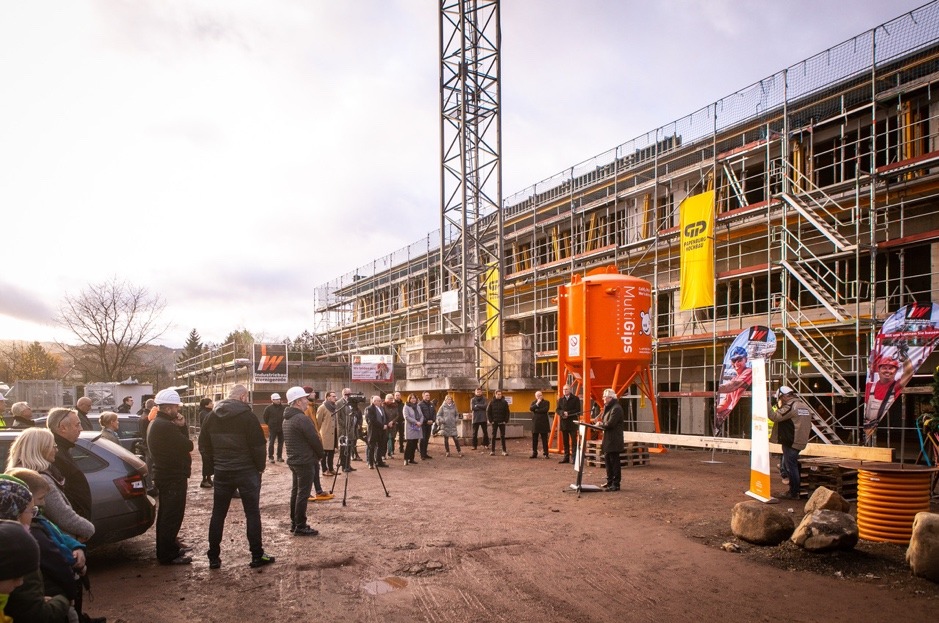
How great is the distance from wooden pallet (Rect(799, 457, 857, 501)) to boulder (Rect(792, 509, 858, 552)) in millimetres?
3312

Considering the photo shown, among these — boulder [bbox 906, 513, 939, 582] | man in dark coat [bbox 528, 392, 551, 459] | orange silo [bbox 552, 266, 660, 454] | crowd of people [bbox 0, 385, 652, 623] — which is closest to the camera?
crowd of people [bbox 0, 385, 652, 623]

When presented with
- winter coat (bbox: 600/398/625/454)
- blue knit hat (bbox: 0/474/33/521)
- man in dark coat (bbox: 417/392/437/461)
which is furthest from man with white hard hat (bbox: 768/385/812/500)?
blue knit hat (bbox: 0/474/33/521)

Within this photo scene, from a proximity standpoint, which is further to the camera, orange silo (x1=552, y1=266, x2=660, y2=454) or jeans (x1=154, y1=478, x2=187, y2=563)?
orange silo (x1=552, y1=266, x2=660, y2=454)

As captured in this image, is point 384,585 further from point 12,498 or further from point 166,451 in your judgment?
point 12,498

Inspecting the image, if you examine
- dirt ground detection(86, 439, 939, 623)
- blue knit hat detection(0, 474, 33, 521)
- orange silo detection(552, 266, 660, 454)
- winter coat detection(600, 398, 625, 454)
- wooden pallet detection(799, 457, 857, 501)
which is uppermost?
orange silo detection(552, 266, 660, 454)

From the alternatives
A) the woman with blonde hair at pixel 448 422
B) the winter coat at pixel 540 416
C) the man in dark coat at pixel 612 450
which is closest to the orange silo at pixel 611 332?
the winter coat at pixel 540 416

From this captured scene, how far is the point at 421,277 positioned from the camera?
39.7 meters

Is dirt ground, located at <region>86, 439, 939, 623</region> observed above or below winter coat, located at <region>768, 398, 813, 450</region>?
below

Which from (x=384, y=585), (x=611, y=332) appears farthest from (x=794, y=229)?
(x=384, y=585)

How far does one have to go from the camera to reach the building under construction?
15117 millimetres

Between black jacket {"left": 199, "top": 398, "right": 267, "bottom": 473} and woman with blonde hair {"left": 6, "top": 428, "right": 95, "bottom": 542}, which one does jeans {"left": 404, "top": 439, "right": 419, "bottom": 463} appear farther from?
woman with blonde hair {"left": 6, "top": 428, "right": 95, "bottom": 542}

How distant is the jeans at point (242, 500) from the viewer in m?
6.67

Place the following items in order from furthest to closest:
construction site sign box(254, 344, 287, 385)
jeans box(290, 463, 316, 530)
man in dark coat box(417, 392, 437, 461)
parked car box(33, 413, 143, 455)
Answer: construction site sign box(254, 344, 287, 385) → man in dark coat box(417, 392, 437, 461) → parked car box(33, 413, 143, 455) → jeans box(290, 463, 316, 530)

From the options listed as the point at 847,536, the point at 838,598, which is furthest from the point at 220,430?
the point at 847,536
